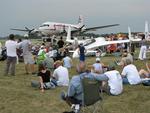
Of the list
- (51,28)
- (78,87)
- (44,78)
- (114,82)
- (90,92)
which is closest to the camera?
(90,92)

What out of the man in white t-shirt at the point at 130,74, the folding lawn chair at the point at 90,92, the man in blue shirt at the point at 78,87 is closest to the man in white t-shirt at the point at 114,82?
the man in white t-shirt at the point at 130,74

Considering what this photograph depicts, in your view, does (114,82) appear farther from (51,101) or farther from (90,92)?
(90,92)

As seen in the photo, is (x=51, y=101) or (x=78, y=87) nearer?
(x=78, y=87)

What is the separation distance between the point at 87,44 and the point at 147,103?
81.8 ft

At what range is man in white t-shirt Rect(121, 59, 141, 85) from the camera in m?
13.1

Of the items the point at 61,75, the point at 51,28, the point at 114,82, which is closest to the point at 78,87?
the point at 114,82

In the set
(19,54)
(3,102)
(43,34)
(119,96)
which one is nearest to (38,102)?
(3,102)

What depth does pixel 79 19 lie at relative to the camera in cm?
Answer: 7094

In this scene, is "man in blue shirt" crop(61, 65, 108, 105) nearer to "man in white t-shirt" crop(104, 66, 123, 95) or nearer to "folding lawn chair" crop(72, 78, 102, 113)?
"folding lawn chair" crop(72, 78, 102, 113)

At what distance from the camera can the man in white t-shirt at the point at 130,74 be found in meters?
13.1

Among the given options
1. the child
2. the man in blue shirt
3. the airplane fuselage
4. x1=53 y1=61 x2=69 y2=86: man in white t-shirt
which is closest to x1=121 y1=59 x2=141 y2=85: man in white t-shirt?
x1=53 y1=61 x2=69 y2=86: man in white t-shirt

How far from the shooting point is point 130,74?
13.4 meters

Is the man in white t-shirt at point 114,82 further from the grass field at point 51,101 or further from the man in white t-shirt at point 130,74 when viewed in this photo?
the man in white t-shirt at point 130,74

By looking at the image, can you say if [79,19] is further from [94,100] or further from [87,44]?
[94,100]
